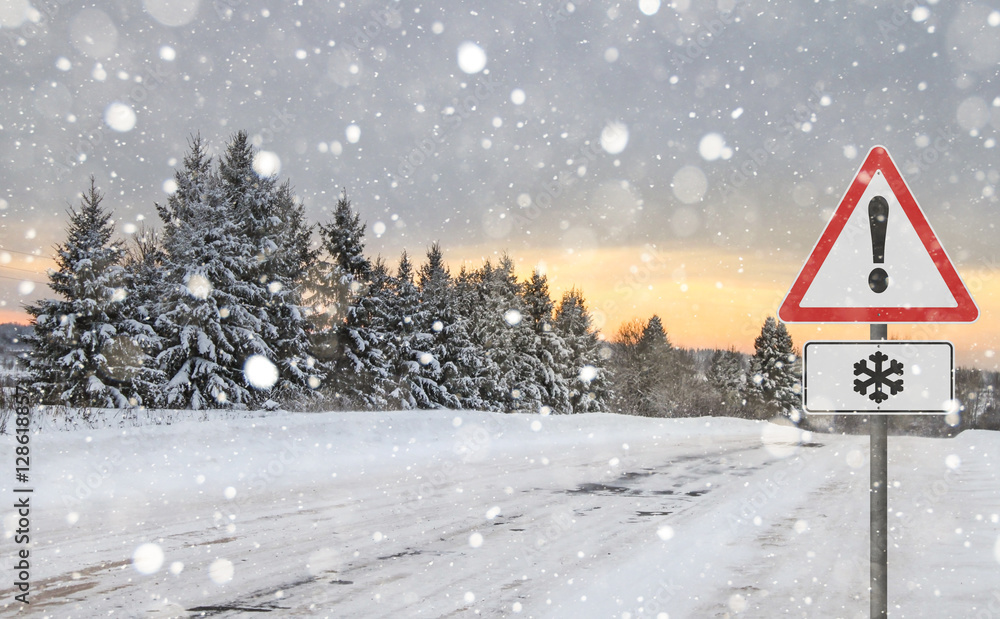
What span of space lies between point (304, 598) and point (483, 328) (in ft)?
133

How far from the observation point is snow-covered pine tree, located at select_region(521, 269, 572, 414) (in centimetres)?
4672

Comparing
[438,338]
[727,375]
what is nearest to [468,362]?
[438,338]

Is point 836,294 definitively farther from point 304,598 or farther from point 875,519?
point 304,598

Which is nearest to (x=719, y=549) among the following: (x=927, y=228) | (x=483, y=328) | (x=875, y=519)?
(x=875, y=519)

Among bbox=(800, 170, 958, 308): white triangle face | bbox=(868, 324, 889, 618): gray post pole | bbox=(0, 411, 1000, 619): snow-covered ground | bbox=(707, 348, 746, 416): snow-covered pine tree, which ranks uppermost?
bbox=(800, 170, 958, 308): white triangle face

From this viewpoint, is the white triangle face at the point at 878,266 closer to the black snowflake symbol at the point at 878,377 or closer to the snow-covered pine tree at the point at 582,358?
the black snowflake symbol at the point at 878,377

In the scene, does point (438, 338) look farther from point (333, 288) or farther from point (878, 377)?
point (878, 377)

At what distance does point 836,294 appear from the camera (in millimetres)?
3119

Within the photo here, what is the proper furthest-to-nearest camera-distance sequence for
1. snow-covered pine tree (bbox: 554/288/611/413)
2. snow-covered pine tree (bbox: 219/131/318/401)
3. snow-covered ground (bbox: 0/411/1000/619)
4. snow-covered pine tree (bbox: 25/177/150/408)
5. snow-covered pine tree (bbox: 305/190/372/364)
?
snow-covered pine tree (bbox: 554/288/611/413)
snow-covered pine tree (bbox: 305/190/372/364)
snow-covered pine tree (bbox: 219/131/318/401)
snow-covered pine tree (bbox: 25/177/150/408)
snow-covered ground (bbox: 0/411/1000/619)

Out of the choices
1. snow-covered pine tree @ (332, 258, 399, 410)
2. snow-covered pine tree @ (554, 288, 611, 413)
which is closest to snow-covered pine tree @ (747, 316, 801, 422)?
snow-covered pine tree @ (554, 288, 611, 413)

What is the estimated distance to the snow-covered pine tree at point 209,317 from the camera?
2712 centimetres

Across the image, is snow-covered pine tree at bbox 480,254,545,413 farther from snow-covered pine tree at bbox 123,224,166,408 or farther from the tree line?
snow-covered pine tree at bbox 123,224,166,408

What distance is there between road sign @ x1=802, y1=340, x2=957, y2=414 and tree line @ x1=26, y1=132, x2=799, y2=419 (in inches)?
801

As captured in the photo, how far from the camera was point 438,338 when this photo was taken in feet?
130
